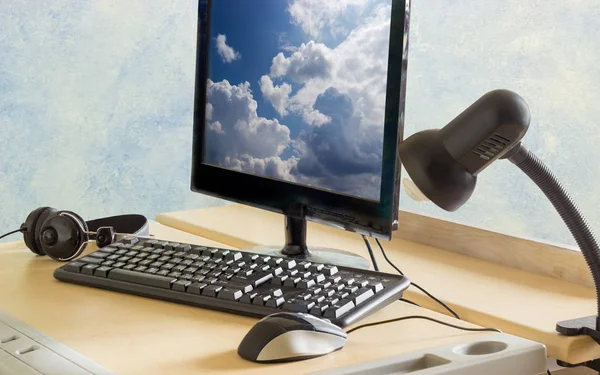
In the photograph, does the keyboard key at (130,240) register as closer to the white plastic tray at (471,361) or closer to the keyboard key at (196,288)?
the keyboard key at (196,288)

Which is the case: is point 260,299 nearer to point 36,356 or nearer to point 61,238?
point 36,356

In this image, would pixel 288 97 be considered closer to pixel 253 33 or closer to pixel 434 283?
pixel 253 33

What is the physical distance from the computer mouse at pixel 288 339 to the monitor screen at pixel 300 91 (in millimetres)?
319

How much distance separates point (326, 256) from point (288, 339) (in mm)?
475

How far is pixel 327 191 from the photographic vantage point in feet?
3.99

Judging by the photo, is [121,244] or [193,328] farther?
[121,244]

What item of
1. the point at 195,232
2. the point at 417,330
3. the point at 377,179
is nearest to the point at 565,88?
A: the point at 195,232

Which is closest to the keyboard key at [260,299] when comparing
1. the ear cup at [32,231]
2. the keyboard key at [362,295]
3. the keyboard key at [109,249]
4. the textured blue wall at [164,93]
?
the keyboard key at [362,295]

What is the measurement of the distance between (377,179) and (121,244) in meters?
0.40

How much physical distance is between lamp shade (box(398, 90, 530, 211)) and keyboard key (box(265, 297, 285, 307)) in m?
0.21

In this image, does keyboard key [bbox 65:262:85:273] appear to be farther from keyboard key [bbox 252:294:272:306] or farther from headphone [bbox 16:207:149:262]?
keyboard key [bbox 252:294:272:306]

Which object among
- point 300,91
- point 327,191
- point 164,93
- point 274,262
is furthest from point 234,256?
point 164,93

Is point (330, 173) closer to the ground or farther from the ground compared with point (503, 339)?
farther from the ground

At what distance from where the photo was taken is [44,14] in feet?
8.07
